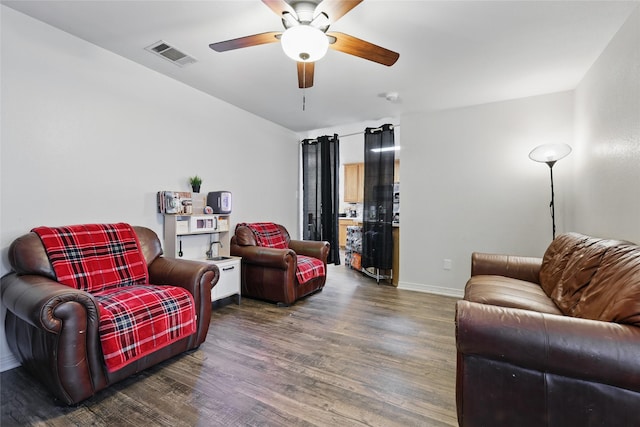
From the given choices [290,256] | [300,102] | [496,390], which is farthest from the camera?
[300,102]

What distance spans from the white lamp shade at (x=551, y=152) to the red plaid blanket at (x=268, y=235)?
315cm

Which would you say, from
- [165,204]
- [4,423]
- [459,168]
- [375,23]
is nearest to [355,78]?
[375,23]

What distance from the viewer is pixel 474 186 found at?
3736mm

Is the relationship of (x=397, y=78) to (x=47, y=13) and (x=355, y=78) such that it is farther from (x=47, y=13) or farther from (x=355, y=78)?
(x=47, y=13)

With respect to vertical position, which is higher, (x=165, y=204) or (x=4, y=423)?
(x=165, y=204)

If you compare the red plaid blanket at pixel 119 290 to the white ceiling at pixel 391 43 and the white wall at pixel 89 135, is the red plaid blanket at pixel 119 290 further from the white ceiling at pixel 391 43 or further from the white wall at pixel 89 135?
the white ceiling at pixel 391 43

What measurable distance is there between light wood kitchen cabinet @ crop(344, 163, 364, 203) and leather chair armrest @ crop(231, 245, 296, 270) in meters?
4.93

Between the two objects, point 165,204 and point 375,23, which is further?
point 165,204

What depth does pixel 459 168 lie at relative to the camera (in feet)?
12.5

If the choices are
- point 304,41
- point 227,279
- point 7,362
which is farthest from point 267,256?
point 304,41

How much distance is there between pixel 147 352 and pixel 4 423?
25.7 inches

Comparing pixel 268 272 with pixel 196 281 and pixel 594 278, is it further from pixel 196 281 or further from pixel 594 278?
pixel 594 278

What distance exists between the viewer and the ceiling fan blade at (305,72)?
219 cm

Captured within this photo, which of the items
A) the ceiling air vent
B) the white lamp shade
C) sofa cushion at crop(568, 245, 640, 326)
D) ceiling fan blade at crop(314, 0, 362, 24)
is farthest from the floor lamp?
the ceiling air vent
